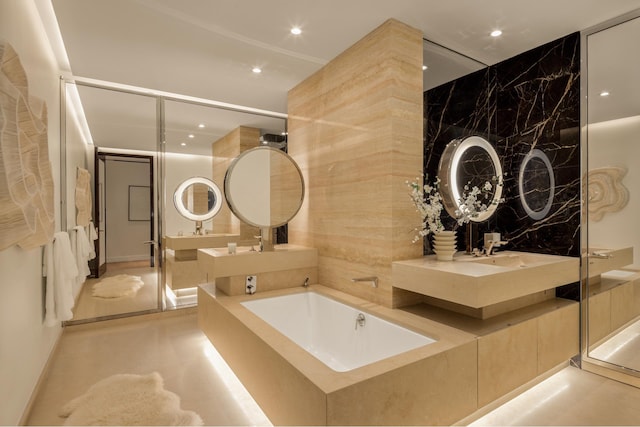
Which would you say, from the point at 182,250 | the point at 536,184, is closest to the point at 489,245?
the point at 536,184

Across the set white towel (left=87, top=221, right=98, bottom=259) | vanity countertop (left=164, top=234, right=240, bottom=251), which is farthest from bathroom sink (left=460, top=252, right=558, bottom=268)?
white towel (left=87, top=221, right=98, bottom=259)

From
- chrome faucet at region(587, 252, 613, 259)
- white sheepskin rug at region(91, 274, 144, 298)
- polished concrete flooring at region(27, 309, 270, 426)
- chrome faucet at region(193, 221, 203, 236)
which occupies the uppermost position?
chrome faucet at region(193, 221, 203, 236)

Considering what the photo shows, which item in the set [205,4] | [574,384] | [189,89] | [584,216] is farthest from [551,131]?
[189,89]

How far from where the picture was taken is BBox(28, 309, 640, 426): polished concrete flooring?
202cm

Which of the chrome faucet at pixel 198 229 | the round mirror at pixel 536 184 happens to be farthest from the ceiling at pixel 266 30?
the chrome faucet at pixel 198 229

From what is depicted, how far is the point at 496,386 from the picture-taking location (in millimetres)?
1973

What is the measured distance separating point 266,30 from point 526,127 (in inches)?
92.6

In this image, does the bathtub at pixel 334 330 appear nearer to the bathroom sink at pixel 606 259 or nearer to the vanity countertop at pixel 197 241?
the vanity countertop at pixel 197 241

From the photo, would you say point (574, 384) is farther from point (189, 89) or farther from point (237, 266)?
point (189, 89)

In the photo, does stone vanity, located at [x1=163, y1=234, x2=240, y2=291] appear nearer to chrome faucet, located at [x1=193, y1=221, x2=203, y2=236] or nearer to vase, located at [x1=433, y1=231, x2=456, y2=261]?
chrome faucet, located at [x1=193, y1=221, x2=203, y2=236]

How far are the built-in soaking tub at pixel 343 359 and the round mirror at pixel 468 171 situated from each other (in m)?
1.04

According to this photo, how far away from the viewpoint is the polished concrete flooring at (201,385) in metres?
2.02

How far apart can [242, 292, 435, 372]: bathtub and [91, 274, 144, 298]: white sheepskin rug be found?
2.03m

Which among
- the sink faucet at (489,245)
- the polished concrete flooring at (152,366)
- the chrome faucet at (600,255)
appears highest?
the sink faucet at (489,245)
